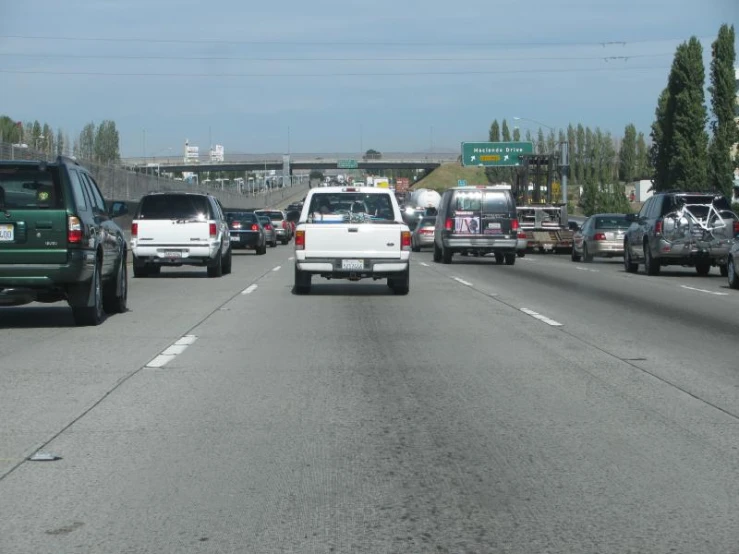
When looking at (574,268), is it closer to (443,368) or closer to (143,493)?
(443,368)

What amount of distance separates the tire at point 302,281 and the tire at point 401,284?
5.02ft

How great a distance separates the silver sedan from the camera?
4053cm

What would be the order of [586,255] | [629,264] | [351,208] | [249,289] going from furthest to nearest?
[586,255] < [629,264] < [249,289] < [351,208]

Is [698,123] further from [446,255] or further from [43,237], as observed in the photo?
[43,237]

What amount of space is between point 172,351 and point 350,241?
28.4 ft

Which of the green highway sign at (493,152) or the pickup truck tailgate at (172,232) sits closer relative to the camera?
the pickup truck tailgate at (172,232)

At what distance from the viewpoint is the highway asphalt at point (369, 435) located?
19.5 ft

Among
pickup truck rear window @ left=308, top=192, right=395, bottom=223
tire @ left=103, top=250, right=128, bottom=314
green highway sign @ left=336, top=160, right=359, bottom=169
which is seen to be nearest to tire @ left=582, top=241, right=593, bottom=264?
pickup truck rear window @ left=308, top=192, right=395, bottom=223

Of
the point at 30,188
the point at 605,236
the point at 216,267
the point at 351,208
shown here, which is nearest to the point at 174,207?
the point at 216,267

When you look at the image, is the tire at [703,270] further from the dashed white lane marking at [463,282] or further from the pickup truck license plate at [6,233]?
the pickup truck license plate at [6,233]

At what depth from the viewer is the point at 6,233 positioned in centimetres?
1512

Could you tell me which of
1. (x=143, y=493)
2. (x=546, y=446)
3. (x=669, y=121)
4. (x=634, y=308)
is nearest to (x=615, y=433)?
(x=546, y=446)

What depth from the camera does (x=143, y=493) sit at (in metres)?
6.66

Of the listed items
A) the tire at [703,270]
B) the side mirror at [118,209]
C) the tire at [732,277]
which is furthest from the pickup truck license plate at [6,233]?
the tire at [703,270]
